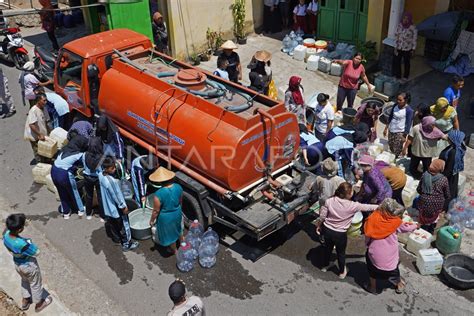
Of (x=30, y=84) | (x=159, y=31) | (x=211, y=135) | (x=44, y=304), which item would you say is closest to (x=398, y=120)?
(x=211, y=135)

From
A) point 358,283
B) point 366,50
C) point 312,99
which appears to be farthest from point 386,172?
point 366,50

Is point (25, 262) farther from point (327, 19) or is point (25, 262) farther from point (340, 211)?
point (327, 19)

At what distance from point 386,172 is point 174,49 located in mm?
8253

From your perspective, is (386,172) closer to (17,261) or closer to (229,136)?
(229,136)

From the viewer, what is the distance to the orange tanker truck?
7.35 metres

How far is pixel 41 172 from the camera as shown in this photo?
9555mm

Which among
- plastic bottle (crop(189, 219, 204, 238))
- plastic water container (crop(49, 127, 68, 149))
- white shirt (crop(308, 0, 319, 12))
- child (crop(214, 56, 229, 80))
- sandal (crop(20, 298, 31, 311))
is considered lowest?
sandal (crop(20, 298, 31, 311))

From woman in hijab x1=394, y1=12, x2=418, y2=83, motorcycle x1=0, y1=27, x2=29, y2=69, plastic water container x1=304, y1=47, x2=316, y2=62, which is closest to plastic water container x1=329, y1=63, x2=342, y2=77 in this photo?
plastic water container x1=304, y1=47, x2=316, y2=62

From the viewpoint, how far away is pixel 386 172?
25.7ft

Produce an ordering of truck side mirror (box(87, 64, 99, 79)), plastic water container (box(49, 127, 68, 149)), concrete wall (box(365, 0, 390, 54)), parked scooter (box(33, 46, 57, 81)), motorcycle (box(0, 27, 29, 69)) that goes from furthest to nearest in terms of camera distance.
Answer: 1. motorcycle (box(0, 27, 29, 69))
2. concrete wall (box(365, 0, 390, 54))
3. parked scooter (box(33, 46, 57, 81))
4. plastic water container (box(49, 127, 68, 149))
5. truck side mirror (box(87, 64, 99, 79))

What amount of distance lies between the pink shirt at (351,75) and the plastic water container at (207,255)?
508 cm

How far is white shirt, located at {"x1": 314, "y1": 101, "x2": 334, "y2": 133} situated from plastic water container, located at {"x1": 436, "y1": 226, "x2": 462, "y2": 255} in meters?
2.96

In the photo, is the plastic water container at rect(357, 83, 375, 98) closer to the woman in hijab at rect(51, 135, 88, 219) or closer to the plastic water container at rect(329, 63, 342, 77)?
the plastic water container at rect(329, 63, 342, 77)

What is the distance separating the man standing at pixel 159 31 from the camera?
1359 centimetres
